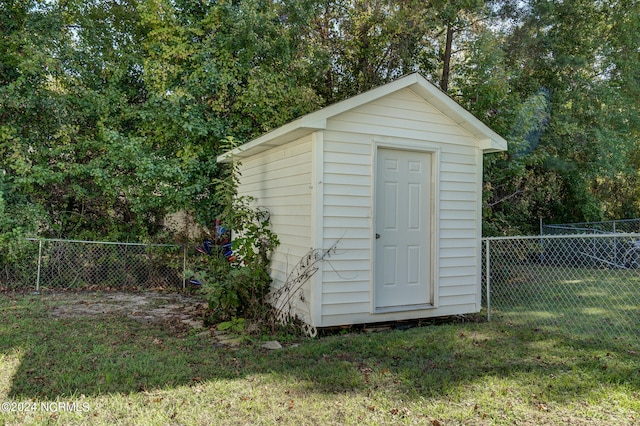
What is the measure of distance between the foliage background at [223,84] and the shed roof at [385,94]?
2.51 meters

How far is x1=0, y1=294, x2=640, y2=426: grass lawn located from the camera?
2930 millimetres

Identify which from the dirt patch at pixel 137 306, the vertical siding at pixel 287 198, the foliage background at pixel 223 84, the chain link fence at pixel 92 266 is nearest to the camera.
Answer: the vertical siding at pixel 287 198

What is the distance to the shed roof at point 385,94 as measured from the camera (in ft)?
15.5

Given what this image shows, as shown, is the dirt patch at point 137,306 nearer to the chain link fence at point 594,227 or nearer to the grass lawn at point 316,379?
the grass lawn at point 316,379

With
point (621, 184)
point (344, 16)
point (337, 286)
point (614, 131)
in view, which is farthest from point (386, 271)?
point (621, 184)

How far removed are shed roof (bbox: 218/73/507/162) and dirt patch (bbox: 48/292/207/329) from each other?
2347 mm

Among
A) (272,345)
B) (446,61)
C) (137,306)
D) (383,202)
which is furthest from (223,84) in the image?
(272,345)

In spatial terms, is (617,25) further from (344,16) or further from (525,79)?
(344,16)

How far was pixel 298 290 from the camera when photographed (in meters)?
5.13

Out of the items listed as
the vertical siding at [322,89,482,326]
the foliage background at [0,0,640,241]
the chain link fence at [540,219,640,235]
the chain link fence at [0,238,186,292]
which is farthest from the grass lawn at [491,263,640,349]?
the chain link fence at [0,238,186,292]

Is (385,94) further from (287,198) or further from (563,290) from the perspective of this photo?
(563,290)

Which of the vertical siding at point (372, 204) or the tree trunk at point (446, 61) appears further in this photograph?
the tree trunk at point (446, 61)

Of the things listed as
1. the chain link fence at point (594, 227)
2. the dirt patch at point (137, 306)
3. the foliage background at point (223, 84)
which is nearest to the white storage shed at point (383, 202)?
the dirt patch at point (137, 306)

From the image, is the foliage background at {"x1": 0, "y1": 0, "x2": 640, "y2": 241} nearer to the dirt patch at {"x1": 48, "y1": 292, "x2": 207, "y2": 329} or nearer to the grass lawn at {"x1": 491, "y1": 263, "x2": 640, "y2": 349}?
the grass lawn at {"x1": 491, "y1": 263, "x2": 640, "y2": 349}
